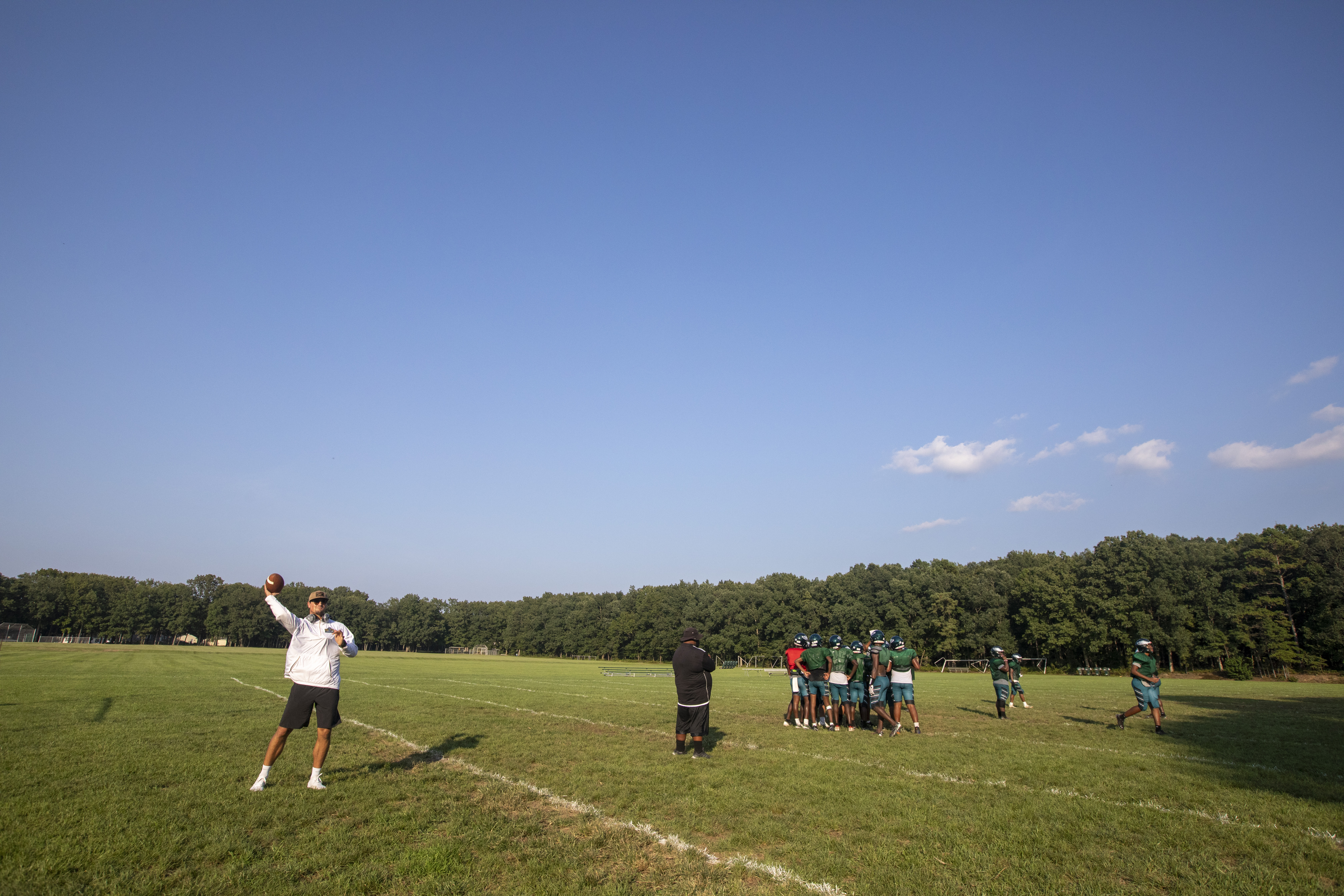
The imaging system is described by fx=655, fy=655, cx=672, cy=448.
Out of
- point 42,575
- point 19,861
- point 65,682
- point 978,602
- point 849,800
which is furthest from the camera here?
point 42,575

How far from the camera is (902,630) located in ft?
310

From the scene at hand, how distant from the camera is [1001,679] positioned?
64.2ft

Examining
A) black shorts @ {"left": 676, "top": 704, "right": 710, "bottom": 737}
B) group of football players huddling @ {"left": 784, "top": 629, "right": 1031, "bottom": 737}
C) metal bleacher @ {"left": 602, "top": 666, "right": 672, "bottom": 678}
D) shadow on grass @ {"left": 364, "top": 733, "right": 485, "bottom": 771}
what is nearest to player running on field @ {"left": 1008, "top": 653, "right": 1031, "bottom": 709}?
group of football players huddling @ {"left": 784, "top": 629, "right": 1031, "bottom": 737}

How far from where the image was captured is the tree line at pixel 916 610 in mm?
67312

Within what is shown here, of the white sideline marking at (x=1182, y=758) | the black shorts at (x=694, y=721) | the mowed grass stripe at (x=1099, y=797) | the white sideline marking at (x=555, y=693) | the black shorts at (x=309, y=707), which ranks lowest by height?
the white sideline marking at (x=555, y=693)

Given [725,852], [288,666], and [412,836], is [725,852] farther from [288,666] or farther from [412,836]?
[288,666]

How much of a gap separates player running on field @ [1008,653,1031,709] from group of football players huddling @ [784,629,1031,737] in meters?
4.73

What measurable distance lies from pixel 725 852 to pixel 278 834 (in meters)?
4.77

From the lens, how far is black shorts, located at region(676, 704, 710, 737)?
12.0 m

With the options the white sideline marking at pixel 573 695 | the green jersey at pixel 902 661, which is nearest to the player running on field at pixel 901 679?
the green jersey at pixel 902 661

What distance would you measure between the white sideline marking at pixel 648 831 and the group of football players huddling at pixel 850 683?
8392 millimetres

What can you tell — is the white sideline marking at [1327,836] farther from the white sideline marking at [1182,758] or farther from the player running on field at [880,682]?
the player running on field at [880,682]

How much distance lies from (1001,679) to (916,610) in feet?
267

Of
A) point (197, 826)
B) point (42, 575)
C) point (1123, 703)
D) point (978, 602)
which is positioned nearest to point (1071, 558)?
point (978, 602)
